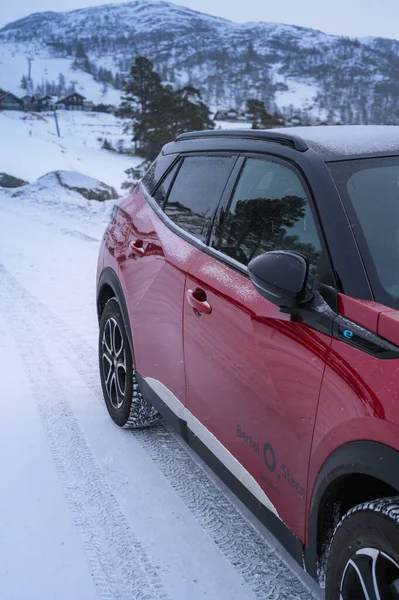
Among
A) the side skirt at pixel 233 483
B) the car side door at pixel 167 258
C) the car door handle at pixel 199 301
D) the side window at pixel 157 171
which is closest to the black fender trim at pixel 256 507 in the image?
the side skirt at pixel 233 483

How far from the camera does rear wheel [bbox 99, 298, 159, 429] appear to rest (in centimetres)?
356

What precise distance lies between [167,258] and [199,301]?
1.61 ft

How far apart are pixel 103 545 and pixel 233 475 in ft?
2.41

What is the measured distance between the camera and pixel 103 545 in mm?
2672

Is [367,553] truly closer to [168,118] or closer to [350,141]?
[350,141]

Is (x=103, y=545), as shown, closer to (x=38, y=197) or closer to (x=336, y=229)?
(x=336, y=229)

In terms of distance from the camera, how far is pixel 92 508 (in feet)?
9.66

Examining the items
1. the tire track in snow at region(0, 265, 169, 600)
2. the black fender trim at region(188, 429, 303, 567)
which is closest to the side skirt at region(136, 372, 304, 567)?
the black fender trim at region(188, 429, 303, 567)

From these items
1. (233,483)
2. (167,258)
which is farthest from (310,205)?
(233,483)

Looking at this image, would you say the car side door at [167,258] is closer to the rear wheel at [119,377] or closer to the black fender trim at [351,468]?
the rear wheel at [119,377]

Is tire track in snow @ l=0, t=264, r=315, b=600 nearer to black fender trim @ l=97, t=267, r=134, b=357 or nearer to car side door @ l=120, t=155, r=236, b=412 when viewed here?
car side door @ l=120, t=155, r=236, b=412

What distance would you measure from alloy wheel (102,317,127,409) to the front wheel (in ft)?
6.93

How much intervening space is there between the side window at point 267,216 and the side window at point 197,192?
0.16 m

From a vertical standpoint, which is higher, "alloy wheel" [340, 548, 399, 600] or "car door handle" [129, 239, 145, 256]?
"car door handle" [129, 239, 145, 256]
